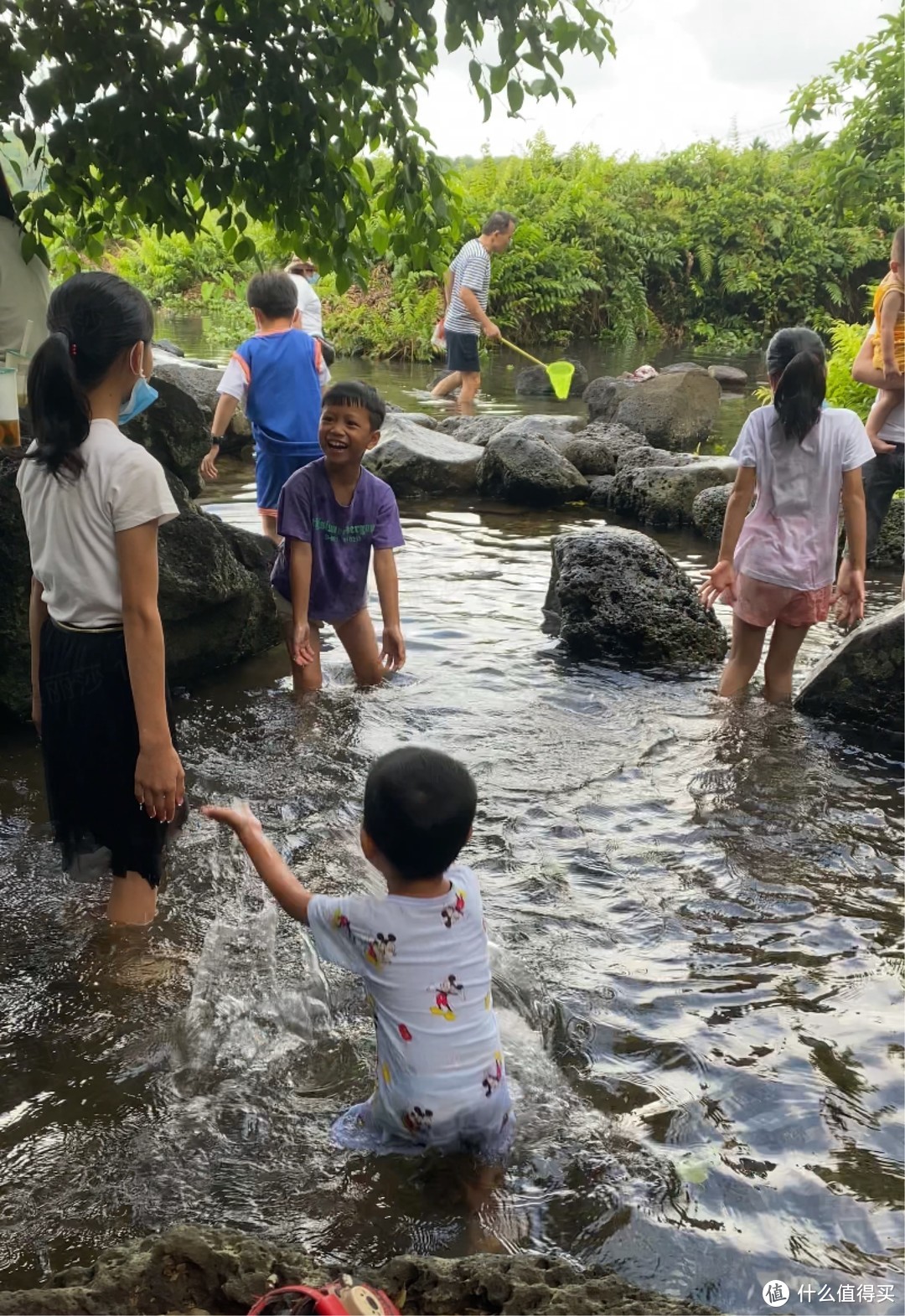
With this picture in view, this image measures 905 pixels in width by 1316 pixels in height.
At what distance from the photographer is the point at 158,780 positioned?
294 cm

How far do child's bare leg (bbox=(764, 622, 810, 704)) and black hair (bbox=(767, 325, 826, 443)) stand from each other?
87 centimetres

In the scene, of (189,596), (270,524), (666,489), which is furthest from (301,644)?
(666,489)

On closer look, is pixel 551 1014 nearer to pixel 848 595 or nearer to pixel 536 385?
pixel 848 595

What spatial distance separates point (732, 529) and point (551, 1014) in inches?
112

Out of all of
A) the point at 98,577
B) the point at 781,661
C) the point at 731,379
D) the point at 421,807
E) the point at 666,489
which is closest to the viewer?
the point at 421,807

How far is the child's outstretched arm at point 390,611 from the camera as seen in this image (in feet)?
16.6

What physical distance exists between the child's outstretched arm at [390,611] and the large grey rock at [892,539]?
162 inches

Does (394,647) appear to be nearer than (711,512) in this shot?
Yes

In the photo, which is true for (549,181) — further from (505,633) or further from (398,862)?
(398,862)

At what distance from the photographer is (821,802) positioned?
447cm

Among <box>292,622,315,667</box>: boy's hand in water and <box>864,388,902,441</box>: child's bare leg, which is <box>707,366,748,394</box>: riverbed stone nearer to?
<box>864,388,902,441</box>: child's bare leg

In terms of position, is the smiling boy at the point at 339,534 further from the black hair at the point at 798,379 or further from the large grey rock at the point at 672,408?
the large grey rock at the point at 672,408

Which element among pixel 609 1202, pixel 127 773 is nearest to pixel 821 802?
pixel 609 1202

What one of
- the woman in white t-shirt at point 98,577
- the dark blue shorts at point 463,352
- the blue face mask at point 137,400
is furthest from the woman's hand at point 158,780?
the dark blue shorts at point 463,352
